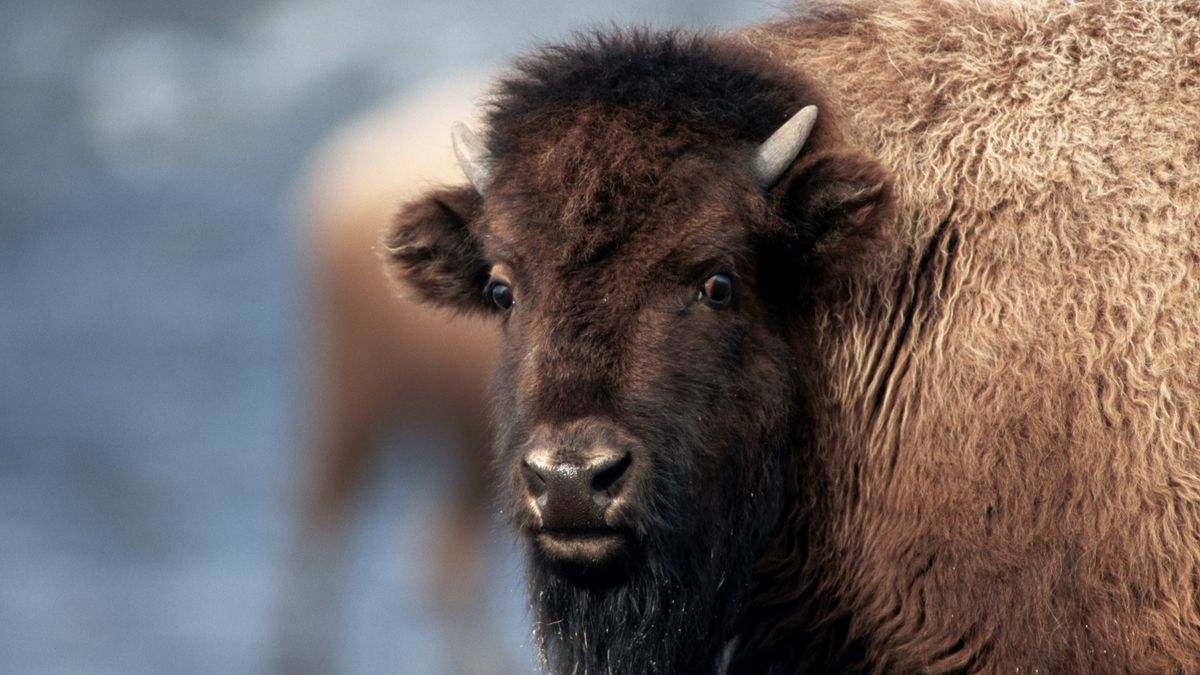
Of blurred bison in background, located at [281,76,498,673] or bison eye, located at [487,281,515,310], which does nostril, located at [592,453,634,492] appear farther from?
blurred bison in background, located at [281,76,498,673]

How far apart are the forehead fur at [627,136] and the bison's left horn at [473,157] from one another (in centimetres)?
8

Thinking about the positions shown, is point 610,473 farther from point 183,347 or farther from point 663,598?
point 183,347

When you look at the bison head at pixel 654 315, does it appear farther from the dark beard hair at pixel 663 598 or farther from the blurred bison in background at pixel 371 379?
the blurred bison in background at pixel 371 379

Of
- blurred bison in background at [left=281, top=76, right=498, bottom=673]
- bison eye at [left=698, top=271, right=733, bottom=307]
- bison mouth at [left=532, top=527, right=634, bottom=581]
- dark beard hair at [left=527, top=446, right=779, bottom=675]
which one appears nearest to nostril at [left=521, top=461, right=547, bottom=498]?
bison mouth at [left=532, top=527, right=634, bottom=581]

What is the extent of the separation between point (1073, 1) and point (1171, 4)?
28cm

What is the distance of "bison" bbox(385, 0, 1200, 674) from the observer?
4027 mm

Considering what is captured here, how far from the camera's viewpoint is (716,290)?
4266mm

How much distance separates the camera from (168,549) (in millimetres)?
13359

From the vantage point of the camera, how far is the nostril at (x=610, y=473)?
3930 mm

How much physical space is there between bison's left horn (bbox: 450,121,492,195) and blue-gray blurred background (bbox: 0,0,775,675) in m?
1.15

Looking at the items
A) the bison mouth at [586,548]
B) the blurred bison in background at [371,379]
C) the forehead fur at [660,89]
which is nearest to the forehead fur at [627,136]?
the forehead fur at [660,89]

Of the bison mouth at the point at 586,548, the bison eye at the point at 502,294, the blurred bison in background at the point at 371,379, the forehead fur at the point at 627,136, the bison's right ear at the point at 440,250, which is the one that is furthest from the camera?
the blurred bison in background at the point at 371,379

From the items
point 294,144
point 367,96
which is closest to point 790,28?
point 367,96

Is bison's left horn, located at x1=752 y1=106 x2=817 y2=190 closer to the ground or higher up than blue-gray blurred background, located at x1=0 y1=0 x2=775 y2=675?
higher up
